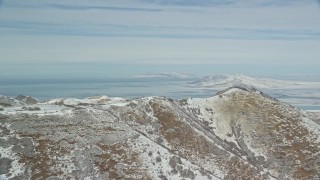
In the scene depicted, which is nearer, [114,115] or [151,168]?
[151,168]

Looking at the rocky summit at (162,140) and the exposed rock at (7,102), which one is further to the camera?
the exposed rock at (7,102)

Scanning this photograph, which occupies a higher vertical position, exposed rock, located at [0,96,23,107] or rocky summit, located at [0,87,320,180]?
exposed rock, located at [0,96,23,107]

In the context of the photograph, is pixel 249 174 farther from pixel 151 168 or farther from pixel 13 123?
pixel 13 123

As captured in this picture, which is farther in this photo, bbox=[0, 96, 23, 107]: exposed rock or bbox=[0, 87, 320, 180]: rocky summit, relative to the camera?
bbox=[0, 96, 23, 107]: exposed rock

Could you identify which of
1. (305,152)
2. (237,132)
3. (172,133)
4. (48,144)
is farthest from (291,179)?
(48,144)

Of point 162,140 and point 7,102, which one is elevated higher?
point 7,102

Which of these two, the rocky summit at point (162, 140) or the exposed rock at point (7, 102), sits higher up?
the exposed rock at point (7, 102)

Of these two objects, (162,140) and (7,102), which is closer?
(162,140)

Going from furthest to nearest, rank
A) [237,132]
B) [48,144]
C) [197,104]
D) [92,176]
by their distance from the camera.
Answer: [197,104] < [237,132] < [48,144] < [92,176]
